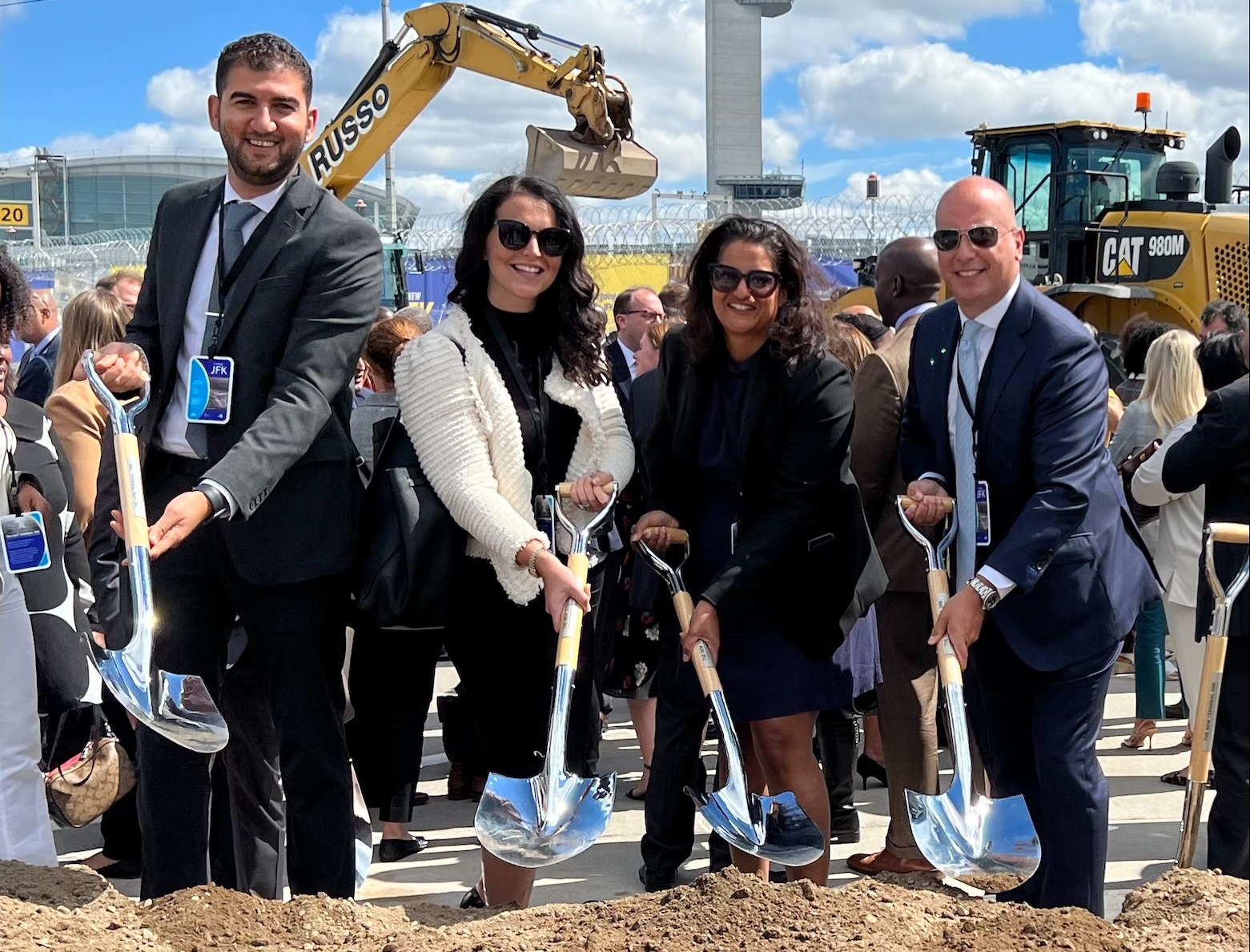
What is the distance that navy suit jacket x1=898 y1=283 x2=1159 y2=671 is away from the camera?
10.9 ft

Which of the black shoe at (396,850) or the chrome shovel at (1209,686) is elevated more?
the chrome shovel at (1209,686)

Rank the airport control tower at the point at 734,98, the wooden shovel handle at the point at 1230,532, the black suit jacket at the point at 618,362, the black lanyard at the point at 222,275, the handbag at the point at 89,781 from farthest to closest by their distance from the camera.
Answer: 1. the airport control tower at the point at 734,98
2. the black suit jacket at the point at 618,362
3. the handbag at the point at 89,781
4. the black lanyard at the point at 222,275
5. the wooden shovel handle at the point at 1230,532

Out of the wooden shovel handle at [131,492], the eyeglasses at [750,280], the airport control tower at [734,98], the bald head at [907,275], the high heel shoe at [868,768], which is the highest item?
the airport control tower at [734,98]

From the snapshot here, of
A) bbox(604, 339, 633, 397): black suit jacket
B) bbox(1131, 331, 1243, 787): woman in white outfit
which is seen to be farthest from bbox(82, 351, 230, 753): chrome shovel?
bbox(1131, 331, 1243, 787): woman in white outfit

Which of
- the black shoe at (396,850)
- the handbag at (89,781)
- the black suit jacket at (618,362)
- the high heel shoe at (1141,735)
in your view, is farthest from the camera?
the high heel shoe at (1141,735)

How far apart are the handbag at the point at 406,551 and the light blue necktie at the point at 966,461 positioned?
1.30m

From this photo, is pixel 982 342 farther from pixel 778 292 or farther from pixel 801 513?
pixel 801 513

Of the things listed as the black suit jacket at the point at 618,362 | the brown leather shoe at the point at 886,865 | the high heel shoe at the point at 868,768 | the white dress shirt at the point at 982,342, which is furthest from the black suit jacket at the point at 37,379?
the white dress shirt at the point at 982,342

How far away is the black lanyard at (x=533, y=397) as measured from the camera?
11.6ft

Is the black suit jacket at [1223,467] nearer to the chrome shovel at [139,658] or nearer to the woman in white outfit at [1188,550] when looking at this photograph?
the woman in white outfit at [1188,550]

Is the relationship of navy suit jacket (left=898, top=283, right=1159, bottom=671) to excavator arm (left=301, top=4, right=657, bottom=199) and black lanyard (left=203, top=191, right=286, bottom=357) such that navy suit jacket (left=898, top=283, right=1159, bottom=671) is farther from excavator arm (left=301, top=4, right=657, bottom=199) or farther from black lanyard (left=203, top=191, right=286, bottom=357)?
excavator arm (left=301, top=4, right=657, bottom=199)

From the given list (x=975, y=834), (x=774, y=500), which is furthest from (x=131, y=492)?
(x=975, y=834)

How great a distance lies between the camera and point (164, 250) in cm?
333

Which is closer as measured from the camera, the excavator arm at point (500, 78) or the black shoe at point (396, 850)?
the black shoe at point (396, 850)
